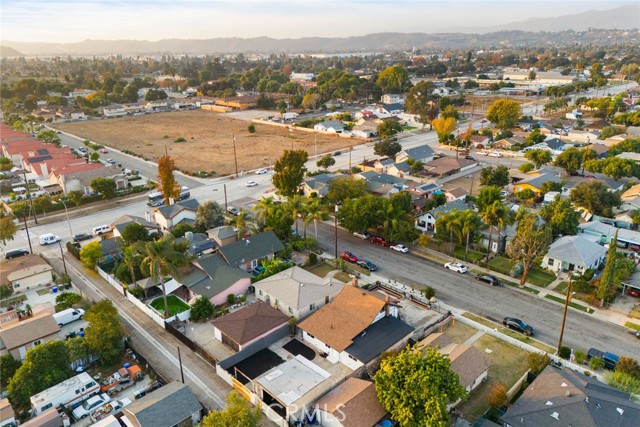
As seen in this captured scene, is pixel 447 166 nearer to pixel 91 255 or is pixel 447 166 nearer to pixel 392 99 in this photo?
pixel 91 255

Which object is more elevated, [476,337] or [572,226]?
[572,226]

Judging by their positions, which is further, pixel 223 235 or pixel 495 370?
pixel 223 235

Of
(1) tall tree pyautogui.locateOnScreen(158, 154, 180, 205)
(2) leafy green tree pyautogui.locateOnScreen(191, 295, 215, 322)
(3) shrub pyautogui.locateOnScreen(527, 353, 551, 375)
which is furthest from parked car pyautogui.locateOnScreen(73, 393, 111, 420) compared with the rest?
(1) tall tree pyautogui.locateOnScreen(158, 154, 180, 205)

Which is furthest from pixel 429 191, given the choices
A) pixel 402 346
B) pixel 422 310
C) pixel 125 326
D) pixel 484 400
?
pixel 125 326

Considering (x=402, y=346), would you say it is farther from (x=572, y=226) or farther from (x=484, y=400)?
(x=572, y=226)

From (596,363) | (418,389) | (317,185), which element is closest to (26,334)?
(418,389)

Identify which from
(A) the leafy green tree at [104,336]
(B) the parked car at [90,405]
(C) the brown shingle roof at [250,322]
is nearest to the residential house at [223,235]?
(C) the brown shingle roof at [250,322]

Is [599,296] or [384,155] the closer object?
[599,296]

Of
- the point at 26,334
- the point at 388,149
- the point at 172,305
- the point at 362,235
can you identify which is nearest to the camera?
the point at 26,334
